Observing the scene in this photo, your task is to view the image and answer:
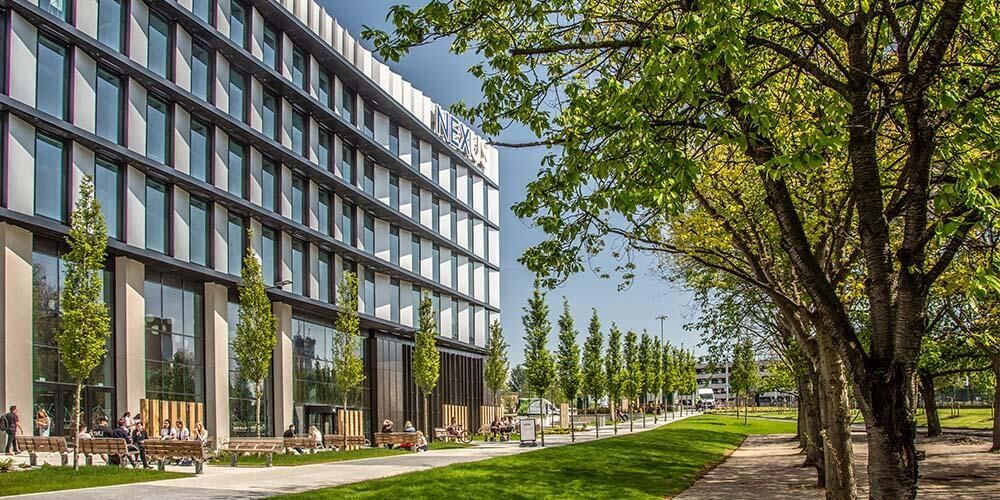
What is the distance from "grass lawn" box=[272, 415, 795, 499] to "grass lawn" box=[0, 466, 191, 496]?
4.78 meters

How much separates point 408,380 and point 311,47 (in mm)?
22628

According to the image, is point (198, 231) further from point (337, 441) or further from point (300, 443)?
point (337, 441)

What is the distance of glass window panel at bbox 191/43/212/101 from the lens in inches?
1483

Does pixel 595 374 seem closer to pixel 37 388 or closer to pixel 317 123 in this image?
pixel 317 123

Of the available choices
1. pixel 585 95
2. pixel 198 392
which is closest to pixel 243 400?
pixel 198 392

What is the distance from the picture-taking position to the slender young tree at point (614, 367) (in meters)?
73.7

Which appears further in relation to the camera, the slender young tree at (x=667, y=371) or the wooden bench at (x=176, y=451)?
the slender young tree at (x=667, y=371)

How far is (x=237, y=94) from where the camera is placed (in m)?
40.9

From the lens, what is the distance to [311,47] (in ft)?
154

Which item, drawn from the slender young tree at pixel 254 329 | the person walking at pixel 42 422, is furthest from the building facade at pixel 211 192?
the slender young tree at pixel 254 329

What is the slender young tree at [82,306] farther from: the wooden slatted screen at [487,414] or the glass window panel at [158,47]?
the wooden slatted screen at [487,414]

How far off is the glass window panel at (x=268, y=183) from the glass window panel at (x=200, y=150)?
4.25m

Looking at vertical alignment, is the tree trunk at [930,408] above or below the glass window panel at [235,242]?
below

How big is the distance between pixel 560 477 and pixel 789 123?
18205 mm
